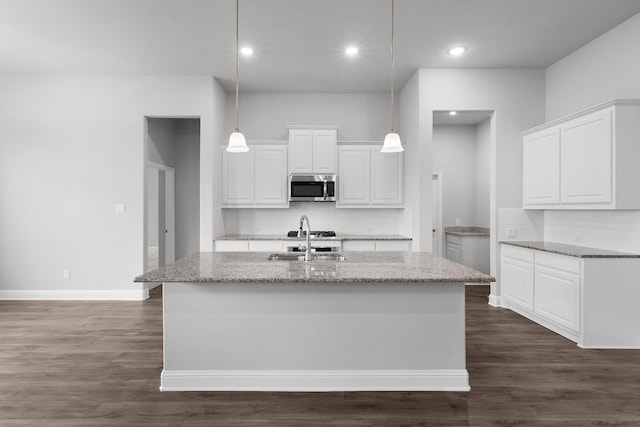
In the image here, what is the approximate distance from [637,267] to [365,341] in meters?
2.68

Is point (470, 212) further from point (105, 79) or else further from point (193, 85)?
point (105, 79)

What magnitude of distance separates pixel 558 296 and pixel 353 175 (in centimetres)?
301

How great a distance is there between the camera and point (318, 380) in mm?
2650

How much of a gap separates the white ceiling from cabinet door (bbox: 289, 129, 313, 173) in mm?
812

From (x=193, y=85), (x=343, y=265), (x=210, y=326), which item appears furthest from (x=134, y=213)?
(x=343, y=265)

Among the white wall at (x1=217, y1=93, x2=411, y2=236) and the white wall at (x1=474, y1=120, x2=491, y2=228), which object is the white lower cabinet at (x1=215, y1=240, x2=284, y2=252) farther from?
the white wall at (x1=474, y1=120, x2=491, y2=228)

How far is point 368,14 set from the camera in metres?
3.58

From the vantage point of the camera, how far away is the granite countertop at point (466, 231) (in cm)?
646

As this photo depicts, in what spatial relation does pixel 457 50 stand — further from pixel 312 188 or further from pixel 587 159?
pixel 312 188

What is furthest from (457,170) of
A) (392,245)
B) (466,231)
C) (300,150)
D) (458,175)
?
(300,150)

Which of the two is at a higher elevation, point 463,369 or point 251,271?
point 251,271

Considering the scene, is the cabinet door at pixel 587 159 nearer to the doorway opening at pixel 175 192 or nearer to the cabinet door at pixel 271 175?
the cabinet door at pixel 271 175

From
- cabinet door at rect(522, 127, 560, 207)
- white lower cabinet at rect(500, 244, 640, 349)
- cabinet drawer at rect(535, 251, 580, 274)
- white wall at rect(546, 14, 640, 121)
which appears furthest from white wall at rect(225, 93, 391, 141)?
white lower cabinet at rect(500, 244, 640, 349)

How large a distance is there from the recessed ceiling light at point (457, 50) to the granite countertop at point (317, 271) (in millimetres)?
2521
